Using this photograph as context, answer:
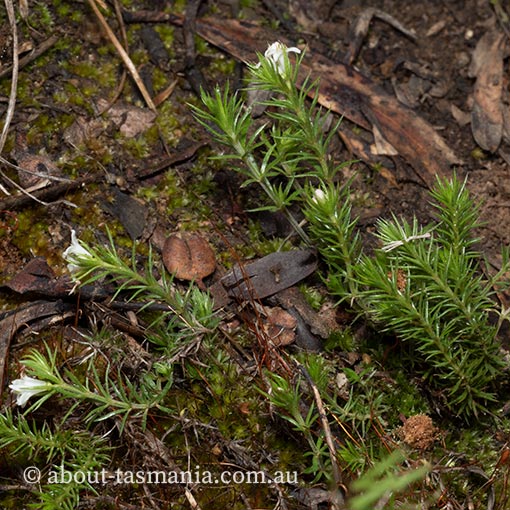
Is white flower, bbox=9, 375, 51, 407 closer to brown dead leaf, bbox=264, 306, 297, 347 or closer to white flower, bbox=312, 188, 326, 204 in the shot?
brown dead leaf, bbox=264, 306, 297, 347

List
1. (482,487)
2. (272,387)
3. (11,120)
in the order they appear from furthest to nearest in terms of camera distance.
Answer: (11,120)
(482,487)
(272,387)

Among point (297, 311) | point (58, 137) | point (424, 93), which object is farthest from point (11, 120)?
point (424, 93)

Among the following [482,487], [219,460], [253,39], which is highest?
[253,39]

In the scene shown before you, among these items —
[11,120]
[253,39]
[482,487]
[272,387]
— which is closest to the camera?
[272,387]

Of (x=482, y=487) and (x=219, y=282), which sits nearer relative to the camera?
(x=482, y=487)

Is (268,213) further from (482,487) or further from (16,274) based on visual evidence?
(482,487)

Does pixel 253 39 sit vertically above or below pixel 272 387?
above
